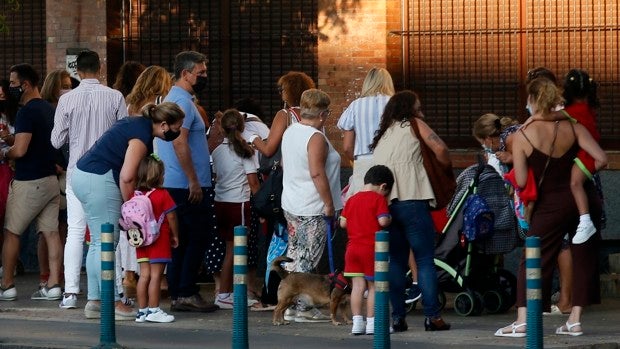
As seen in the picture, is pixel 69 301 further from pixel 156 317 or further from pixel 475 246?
pixel 475 246

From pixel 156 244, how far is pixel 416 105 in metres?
2.38

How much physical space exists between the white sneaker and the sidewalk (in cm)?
72

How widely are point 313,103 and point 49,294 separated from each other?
3.59 metres

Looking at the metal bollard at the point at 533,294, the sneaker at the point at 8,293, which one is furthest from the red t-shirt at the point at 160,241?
the metal bollard at the point at 533,294

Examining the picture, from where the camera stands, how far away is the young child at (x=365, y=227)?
11406 millimetres

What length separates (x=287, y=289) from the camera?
12.3m

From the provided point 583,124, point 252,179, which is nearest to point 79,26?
point 252,179

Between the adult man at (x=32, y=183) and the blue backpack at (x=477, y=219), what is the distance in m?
3.89

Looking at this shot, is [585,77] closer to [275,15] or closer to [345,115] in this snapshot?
[345,115]

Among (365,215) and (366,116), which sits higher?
(366,116)

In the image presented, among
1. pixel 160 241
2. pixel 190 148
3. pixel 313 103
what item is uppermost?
pixel 313 103

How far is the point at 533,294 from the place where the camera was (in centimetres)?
927

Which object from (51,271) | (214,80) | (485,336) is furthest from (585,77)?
(214,80)

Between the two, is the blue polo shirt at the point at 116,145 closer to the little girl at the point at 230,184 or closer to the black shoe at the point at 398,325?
the little girl at the point at 230,184
